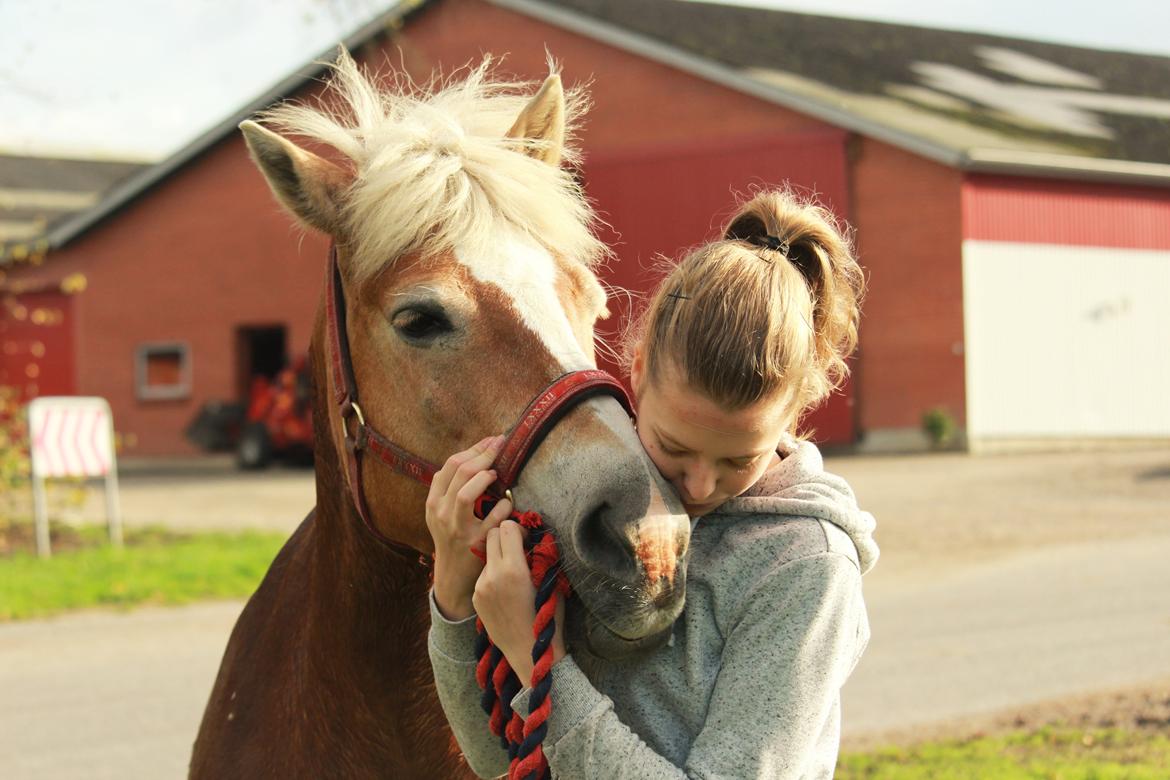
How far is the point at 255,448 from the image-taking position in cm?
2328

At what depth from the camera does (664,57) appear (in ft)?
73.6

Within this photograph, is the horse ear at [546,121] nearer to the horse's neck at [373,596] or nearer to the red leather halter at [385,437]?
the red leather halter at [385,437]

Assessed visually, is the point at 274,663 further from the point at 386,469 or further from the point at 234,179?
the point at 234,179

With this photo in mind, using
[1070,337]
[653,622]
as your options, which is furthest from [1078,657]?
[1070,337]

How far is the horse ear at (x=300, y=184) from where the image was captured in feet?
9.11

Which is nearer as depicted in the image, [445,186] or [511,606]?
[511,606]

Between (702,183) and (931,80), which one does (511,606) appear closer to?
(702,183)

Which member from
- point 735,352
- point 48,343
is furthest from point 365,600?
point 48,343

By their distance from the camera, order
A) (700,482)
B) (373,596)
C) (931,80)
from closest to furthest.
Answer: (700,482)
(373,596)
(931,80)

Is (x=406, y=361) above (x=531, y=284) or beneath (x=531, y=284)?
beneath

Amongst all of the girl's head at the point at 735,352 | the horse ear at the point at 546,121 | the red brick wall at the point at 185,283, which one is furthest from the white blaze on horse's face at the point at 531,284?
the red brick wall at the point at 185,283

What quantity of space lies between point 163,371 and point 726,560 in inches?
1105

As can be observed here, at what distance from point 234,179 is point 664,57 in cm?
1013

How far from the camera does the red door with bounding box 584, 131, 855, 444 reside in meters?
21.0
